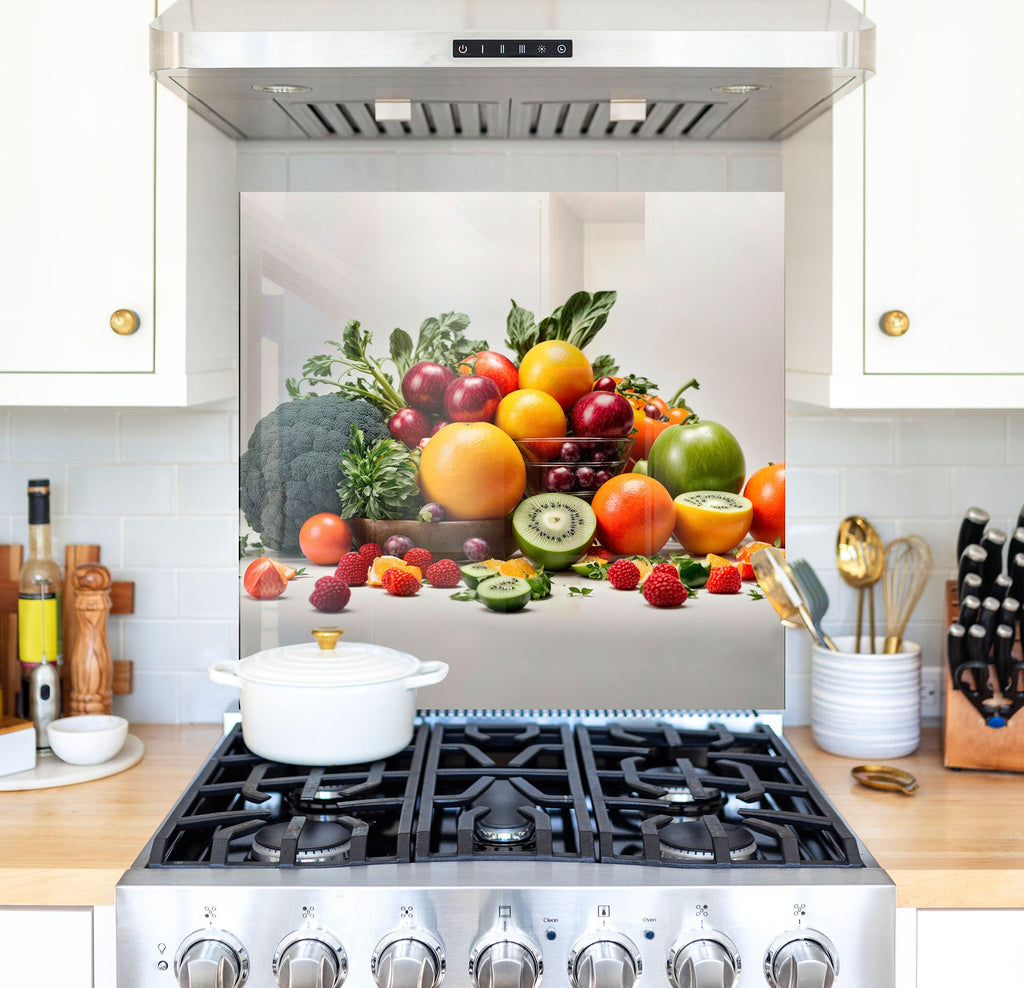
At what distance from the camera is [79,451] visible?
2.00 meters

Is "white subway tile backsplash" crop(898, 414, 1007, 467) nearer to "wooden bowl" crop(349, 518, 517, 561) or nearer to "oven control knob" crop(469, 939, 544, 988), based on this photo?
"wooden bowl" crop(349, 518, 517, 561)

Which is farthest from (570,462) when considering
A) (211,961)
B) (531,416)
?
(211,961)

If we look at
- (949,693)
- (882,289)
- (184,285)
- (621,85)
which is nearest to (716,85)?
(621,85)

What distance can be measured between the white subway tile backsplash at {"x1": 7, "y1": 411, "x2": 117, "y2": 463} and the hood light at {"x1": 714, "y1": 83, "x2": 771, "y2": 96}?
1.18 metres

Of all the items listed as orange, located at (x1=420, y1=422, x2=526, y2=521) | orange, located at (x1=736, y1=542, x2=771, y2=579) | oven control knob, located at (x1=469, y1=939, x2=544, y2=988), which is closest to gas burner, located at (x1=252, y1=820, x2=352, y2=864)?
oven control knob, located at (x1=469, y1=939, x2=544, y2=988)

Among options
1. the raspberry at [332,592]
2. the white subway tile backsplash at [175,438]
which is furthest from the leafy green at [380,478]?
the white subway tile backsplash at [175,438]

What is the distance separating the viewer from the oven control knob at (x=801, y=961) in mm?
1316

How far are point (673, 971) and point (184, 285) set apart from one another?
1131mm

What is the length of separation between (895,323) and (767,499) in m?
0.49

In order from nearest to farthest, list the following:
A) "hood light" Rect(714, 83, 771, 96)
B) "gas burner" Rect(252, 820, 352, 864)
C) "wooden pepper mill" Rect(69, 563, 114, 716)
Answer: "gas burner" Rect(252, 820, 352, 864)
"hood light" Rect(714, 83, 771, 96)
"wooden pepper mill" Rect(69, 563, 114, 716)

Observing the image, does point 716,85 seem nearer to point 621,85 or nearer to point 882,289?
point 621,85

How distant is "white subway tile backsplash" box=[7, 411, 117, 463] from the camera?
1994 mm

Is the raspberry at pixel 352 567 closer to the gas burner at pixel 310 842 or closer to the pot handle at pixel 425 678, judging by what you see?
the pot handle at pixel 425 678

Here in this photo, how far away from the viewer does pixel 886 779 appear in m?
1.69
